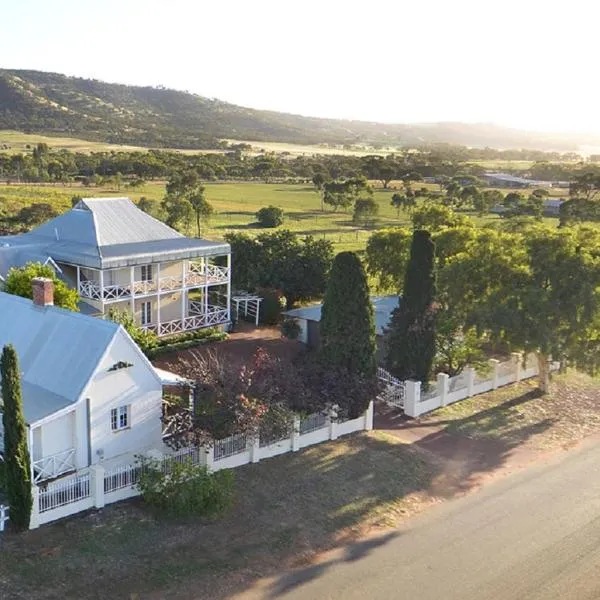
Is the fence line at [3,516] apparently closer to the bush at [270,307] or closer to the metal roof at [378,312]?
the metal roof at [378,312]

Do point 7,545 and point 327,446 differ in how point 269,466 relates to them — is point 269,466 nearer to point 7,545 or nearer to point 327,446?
point 327,446

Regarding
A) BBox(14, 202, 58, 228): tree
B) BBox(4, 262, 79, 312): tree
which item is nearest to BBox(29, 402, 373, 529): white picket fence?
BBox(4, 262, 79, 312): tree

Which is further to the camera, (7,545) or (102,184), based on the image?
(102,184)

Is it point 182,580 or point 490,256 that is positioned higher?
point 490,256

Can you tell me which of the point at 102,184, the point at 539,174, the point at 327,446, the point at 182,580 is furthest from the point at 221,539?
the point at 539,174

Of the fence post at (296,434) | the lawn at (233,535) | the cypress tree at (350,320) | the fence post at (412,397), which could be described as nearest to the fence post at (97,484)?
the lawn at (233,535)

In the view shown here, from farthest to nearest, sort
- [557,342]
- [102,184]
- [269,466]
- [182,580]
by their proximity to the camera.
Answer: [102,184] < [557,342] < [269,466] < [182,580]

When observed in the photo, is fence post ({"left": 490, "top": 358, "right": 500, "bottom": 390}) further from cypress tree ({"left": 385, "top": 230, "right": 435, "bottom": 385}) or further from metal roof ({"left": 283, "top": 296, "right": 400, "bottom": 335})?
metal roof ({"left": 283, "top": 296, "right": 400, "bottom": 335})

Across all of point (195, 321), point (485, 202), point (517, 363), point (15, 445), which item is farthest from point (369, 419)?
point (485, 202)
